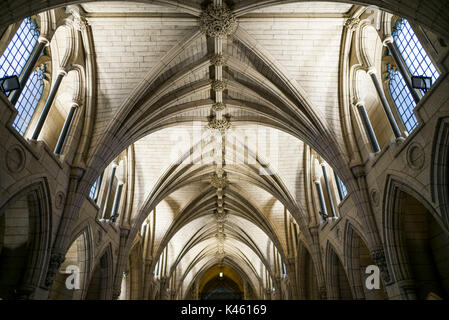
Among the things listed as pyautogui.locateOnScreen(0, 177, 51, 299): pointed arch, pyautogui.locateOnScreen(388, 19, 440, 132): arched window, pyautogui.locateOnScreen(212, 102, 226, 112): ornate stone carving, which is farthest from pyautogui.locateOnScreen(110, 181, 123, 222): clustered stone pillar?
pyautogui.locateOnScreen(388, 19, 440, 132): arched window

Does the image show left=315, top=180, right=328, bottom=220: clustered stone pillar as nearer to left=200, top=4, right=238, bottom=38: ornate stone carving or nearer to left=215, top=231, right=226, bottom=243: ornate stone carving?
left=200, top=4, right=238, bottom=38: ornate stone carving

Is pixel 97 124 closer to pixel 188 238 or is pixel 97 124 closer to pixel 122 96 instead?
pixel 122 96

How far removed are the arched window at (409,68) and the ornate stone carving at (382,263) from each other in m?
4.21

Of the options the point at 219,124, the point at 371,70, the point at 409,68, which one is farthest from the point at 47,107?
the point at 409,68

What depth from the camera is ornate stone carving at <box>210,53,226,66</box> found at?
1491cm

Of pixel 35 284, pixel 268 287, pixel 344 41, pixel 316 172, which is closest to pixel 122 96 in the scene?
pixel 35 284

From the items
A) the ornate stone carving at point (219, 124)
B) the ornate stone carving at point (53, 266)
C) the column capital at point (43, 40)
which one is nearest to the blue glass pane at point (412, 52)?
the ornate stone carving at point (219, 124)

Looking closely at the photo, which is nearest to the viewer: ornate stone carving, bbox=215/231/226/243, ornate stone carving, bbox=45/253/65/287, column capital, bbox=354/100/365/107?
ornate stone carving, bbox=45/253/65/287

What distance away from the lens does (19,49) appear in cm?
1076

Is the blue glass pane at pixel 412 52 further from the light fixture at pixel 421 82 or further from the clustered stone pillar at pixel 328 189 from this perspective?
the clustered stone pillar at pixel 328 189

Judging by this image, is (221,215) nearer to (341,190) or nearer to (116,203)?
(116,203)

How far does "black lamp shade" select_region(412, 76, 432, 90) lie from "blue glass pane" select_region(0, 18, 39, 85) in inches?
440

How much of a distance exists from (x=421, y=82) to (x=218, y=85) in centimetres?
862
